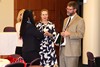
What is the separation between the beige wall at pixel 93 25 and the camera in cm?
746

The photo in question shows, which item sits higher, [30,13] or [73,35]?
[30,13]

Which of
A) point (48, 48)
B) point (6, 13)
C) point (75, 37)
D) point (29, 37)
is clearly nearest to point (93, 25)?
point (48, 48)

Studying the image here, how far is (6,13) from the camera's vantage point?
25.7ft

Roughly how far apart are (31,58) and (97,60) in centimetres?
117

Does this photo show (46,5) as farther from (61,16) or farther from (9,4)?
(9,4)

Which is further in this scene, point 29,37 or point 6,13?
point 6,13

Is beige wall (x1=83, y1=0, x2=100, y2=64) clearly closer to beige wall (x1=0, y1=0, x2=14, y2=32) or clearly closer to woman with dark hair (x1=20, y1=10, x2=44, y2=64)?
beige wall (x1=0, y1=0, x2=14, y2=32)

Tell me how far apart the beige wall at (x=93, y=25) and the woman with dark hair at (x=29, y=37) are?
2.99 m

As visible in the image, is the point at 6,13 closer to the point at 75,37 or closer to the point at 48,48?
the point at 48,48

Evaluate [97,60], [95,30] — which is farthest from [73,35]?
[95,30]

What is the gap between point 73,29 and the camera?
4.84 meters

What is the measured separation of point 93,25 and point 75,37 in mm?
2819

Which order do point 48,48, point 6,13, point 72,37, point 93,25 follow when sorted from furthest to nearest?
1. point 6,13
2. point 93,25
3. point 48,48
4. point 72,37

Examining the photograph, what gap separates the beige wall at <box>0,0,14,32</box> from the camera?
7.76m
